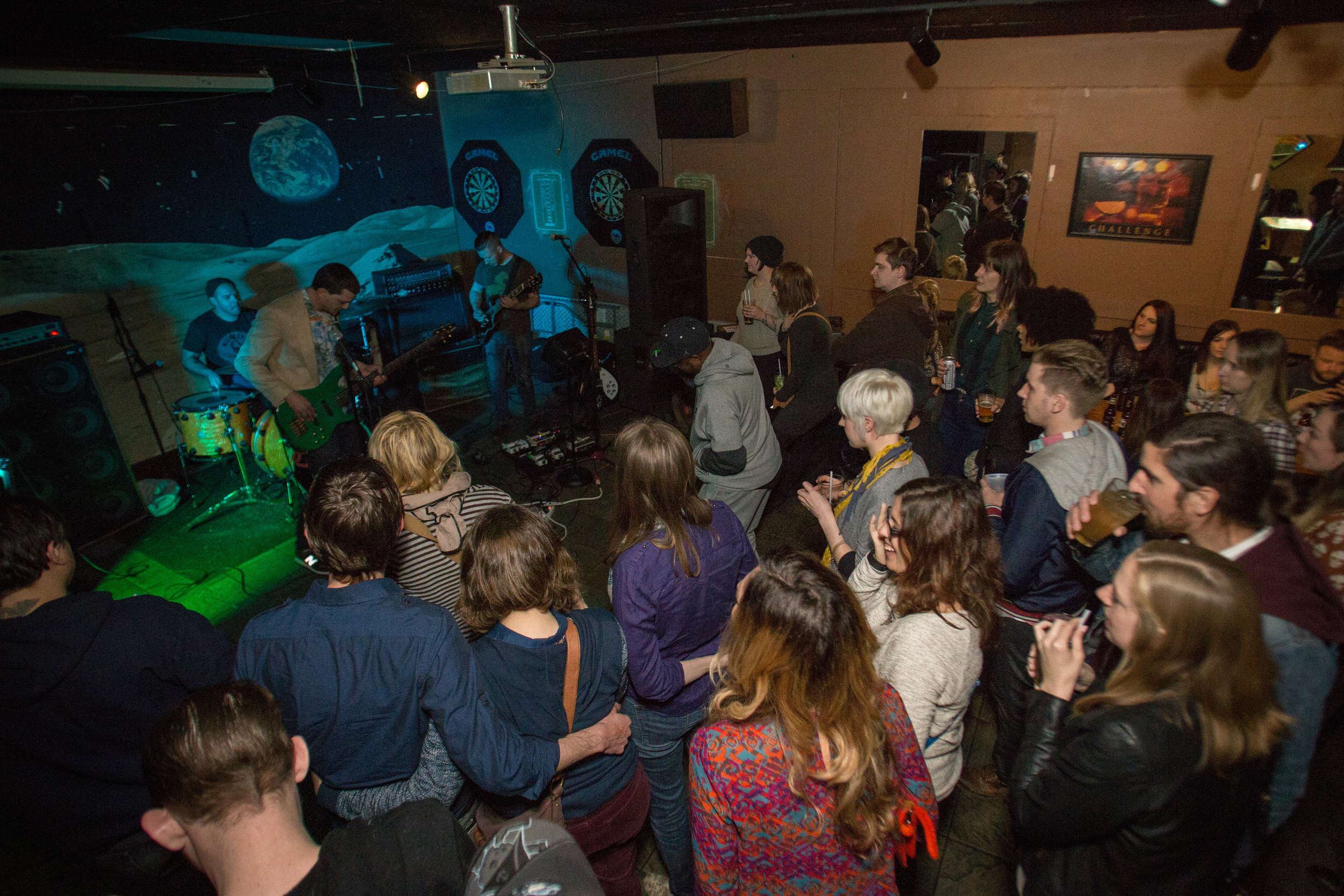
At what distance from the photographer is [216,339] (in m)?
5.81

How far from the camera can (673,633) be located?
2.03 m

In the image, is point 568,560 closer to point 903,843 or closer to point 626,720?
point 626,720

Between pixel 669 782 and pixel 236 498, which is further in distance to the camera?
pixel 236 498

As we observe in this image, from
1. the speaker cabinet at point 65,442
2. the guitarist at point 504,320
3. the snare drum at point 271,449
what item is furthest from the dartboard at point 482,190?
the speaker cabinet at point 65,442

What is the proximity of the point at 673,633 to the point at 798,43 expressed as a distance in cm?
540

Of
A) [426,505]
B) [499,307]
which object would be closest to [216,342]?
[499,307]

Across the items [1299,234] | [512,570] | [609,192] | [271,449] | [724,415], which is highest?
[609,192]

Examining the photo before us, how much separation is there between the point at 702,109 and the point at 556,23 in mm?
1450

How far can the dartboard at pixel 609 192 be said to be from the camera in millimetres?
7266

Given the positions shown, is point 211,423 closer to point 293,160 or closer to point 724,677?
point 293,160

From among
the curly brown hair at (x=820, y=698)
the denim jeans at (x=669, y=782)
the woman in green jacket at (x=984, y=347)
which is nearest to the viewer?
the curly brown hair at (x=820, y=698)

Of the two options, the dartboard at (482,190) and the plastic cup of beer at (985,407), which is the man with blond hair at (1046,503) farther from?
the dartboard at (482,190)

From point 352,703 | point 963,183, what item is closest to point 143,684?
point 352,703

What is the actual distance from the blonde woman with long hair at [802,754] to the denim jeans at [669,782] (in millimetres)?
685
